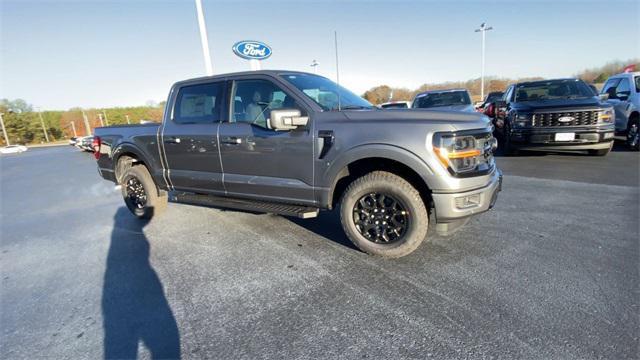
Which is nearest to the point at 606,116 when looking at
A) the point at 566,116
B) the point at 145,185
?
the point at 566,116

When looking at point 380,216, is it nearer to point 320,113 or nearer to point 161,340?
point 320,113

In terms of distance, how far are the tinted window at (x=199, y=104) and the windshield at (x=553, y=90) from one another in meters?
7.60

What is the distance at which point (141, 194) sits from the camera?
4.94m

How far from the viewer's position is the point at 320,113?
315 centimetres

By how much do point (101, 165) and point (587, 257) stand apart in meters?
6.71

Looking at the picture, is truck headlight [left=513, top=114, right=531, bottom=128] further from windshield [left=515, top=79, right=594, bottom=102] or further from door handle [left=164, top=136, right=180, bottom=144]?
door handle [left=164, top=136, right=180, bottom=144]

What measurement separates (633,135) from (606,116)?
215cm

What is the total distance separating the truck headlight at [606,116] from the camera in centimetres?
645

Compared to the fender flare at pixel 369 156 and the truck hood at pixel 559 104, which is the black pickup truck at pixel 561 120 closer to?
the truck hood at pixel 559 104

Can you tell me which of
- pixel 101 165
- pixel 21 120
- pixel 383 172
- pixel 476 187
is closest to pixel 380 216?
pixel 383 172

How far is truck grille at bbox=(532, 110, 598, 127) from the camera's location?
21.3 ft

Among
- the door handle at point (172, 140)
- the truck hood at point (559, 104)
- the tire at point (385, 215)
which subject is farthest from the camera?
the truck hood at point (559, 104)

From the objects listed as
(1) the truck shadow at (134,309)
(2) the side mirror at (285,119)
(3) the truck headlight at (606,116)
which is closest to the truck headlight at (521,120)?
(3) the truck headlight at (606,116)

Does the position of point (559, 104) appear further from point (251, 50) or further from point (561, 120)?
point (251, 50)
